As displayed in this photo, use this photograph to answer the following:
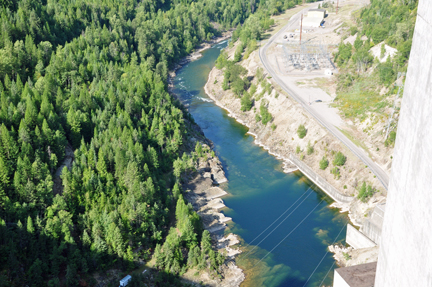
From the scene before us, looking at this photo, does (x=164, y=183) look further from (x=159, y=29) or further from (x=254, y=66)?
(x=159, y=29)

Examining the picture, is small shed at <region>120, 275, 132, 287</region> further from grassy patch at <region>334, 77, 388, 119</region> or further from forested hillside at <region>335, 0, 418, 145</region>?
grassy patch at <region>334, 77, 388, 119</region>

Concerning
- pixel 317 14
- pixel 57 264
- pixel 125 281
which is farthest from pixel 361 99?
pixel 317 14

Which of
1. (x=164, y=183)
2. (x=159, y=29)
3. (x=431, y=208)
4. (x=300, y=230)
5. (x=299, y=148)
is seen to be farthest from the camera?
(x=159, y=29)

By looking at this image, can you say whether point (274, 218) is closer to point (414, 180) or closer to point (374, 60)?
point (414, 180)

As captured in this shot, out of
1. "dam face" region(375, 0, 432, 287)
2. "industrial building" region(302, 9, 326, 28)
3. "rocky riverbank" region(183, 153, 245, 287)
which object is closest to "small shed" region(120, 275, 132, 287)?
"rocky riverbank" region(183, 153, 245, 287)

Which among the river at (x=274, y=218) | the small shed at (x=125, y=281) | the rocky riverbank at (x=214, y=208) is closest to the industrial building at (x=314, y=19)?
the river at (x=274, y=218)

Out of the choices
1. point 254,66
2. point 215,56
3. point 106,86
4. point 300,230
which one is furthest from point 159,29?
point 300,230
